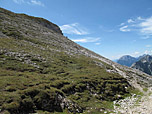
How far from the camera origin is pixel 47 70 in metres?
29.7

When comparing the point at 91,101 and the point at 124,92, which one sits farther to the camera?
the point at 124,92

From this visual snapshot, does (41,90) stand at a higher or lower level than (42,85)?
lower

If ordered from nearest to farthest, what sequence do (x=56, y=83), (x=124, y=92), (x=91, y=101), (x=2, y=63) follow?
(x=91, y=101) < (x=56, y=83) < (x=2, y=63) < (x=124, y=92)

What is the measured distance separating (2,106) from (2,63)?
53.8ft

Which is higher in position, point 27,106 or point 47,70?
point 47,70

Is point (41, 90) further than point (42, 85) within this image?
No

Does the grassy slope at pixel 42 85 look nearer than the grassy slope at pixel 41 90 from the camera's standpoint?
No

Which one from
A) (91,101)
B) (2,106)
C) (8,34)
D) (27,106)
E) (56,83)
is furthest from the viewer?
(8,34)

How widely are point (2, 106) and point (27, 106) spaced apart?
3014mm

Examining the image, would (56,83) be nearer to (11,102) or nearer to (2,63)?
(11,102)

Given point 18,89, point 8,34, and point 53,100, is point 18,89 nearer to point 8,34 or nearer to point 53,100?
point 53,100

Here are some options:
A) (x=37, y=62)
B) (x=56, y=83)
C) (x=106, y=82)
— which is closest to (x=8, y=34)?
(x=37, y=62)

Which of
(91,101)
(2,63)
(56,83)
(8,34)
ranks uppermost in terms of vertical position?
(8,34)

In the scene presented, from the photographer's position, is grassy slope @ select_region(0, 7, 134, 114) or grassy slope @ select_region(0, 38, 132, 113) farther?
grassy slope @ select_region(0, 38, 132, 113)
